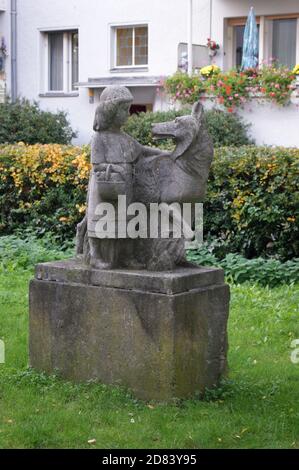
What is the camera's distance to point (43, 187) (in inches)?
506

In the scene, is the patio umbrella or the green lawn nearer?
the green lawn

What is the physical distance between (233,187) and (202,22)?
39.9 ft

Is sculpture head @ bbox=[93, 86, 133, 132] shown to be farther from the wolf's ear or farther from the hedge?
the hedge

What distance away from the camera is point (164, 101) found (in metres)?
22.9

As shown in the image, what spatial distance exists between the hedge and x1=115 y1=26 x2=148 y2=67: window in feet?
37.2

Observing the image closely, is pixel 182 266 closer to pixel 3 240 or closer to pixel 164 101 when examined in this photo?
A: pixel 3 240

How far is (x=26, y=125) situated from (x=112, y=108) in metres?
15.5

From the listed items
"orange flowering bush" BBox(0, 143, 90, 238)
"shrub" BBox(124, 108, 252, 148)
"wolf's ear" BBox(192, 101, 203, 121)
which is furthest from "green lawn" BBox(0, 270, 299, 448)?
"shrub" BBox(124, 108, 252, 148)

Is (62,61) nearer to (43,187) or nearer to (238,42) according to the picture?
(238,42)

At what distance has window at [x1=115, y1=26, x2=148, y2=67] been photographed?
23736 millimetres

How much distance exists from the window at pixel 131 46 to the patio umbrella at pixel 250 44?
11.3 feet

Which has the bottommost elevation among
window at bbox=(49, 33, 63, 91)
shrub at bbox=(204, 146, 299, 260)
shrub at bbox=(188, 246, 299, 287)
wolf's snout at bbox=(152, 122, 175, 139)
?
shrub at bbox=(188, 246, 299, 287)

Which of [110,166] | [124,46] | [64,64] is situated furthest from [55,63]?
[110,166]

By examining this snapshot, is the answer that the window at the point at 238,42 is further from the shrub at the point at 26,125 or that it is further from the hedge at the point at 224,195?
the hedge at the point at 224,195
